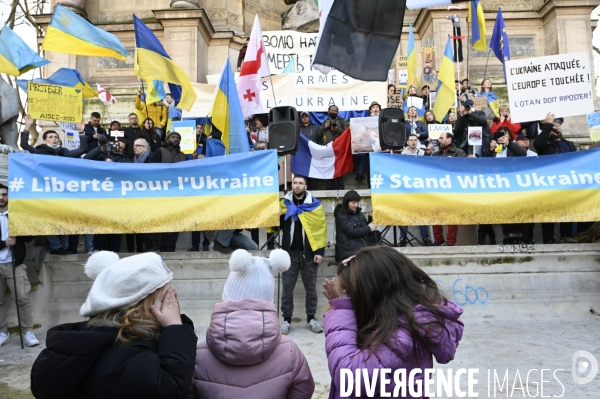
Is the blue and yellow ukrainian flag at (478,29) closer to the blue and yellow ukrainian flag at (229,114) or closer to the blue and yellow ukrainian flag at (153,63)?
the blue and yellow ukrainian flag at (229,114)

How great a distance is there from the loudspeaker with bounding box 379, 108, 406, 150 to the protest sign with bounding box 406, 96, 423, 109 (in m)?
3.93

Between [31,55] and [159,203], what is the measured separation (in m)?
4.37

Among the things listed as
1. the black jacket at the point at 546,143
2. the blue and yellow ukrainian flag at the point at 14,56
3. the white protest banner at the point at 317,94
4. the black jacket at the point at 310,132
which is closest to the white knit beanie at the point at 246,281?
the black jacket at the point at 546,143

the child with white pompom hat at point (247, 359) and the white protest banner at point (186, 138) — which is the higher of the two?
the white protest banner at point (186, 138)

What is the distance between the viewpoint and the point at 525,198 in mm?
7660

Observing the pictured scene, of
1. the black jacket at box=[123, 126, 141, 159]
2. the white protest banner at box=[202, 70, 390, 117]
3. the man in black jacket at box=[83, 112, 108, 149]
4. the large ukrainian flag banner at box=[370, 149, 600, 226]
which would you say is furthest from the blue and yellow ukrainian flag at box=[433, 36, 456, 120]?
the man in black jacket at box=[83, 112, 108, 149]

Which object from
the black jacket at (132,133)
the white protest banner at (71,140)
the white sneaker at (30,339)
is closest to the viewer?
the white sneaker at (30,339)

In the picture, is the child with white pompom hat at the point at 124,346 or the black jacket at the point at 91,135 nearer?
the child with white pompom hat at the point at 124,346

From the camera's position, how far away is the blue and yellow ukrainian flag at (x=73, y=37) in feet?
30.8

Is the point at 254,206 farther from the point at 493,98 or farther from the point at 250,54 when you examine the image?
the point at 493,98

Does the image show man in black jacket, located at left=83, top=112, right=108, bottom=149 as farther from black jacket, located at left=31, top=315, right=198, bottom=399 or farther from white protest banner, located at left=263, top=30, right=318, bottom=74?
black jacket, located at left=31, top=315, right=198, bottom=399

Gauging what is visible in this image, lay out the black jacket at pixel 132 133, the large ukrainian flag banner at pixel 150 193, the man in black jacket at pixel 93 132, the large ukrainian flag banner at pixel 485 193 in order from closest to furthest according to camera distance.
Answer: the large ukrainian flag banner at pixel 150 193
the large ukrainian flag banner at pixel 485 193
the black jacket at pixel 132 133
the man in black jacket at pixel 93 132

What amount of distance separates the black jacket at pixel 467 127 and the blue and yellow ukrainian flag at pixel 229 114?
4.44 meters

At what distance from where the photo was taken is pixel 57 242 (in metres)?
7.77
